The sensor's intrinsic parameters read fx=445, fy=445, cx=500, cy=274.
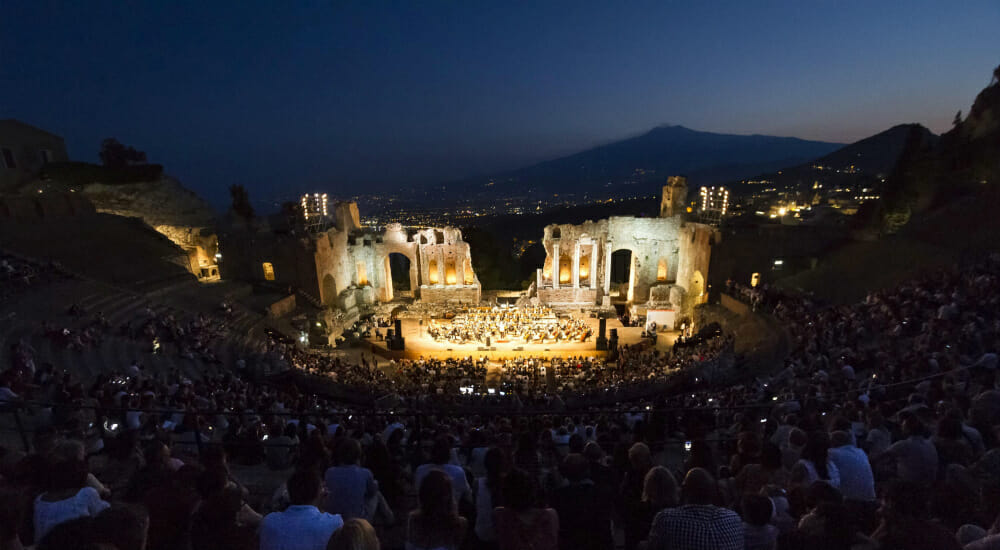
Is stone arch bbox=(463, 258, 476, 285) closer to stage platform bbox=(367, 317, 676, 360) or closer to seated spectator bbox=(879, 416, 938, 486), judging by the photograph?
stage platform bbox=(367, 317, 676, 360)

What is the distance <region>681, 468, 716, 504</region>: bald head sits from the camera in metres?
2.88

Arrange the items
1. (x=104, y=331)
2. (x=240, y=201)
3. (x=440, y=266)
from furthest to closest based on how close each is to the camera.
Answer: (x=240, y=201), (x=440, y=266), (x=104, y=331)

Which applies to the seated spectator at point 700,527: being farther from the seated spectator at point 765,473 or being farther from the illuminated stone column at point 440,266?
the illuminated stone column at point 440,266

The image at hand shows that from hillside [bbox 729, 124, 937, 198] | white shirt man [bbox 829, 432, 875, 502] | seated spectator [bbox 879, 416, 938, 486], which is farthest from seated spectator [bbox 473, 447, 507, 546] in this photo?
hillside [bbox 729, 124, 937, 198]

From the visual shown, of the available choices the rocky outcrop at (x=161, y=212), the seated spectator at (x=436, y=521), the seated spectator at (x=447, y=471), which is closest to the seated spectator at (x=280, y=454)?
the seated spectator at (x=447, y=471)

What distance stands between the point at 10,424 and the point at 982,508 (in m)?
12.8

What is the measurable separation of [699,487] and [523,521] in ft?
3.84

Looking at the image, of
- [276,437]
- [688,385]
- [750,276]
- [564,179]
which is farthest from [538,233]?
[564,179]

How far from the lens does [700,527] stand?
2666 mm

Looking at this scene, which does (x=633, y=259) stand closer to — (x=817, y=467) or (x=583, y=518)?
(x=817, y=467)

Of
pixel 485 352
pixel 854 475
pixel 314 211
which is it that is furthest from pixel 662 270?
pixel 854 475

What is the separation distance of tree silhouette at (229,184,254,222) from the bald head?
3821cm

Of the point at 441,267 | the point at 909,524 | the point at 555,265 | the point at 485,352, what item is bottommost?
the point at 485,352

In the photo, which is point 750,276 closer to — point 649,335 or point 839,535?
point 649,335
